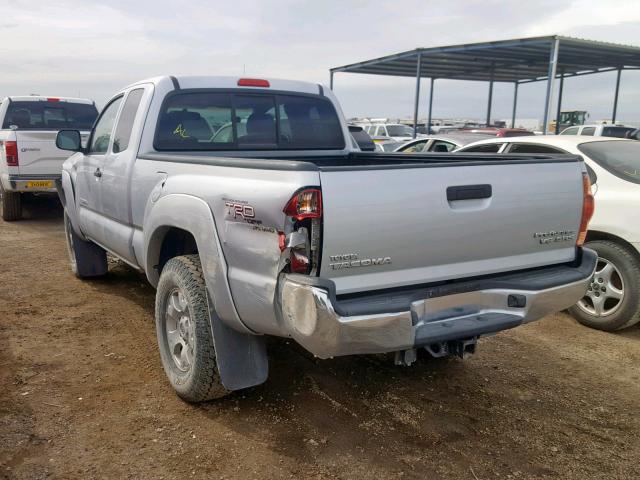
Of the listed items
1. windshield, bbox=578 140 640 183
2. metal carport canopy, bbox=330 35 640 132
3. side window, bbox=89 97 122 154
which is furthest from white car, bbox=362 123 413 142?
side window, bbox=89 97 122 154

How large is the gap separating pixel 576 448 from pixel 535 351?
4.65ft

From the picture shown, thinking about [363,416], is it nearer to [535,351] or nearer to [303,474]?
[303,474]

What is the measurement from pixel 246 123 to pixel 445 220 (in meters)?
2.18

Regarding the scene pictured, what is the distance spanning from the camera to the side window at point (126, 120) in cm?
431

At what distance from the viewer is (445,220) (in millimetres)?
2711

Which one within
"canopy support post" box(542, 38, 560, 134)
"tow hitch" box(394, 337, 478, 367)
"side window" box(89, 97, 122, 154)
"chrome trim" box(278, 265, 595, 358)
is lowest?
"tow hitch" box(394, 337, 478, 367)

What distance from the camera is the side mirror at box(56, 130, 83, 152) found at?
17.1 feet

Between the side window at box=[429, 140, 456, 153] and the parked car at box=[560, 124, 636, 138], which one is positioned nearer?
the side window at box=[429, 140, 456, 153]

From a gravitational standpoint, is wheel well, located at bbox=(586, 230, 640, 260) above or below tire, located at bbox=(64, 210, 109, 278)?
above

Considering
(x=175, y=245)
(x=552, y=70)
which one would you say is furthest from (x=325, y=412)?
(x=552, y=70)

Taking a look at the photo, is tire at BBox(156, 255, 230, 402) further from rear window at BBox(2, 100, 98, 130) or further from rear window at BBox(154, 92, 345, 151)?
rear window at BBox(2, 100, 98, 130)

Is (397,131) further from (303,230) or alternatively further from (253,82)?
(303,230)

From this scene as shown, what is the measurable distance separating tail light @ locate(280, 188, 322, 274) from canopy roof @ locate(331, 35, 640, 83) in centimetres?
1488

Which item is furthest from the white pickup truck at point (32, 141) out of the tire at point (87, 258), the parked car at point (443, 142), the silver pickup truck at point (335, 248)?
the silver pickup truck at point (335, 248)
